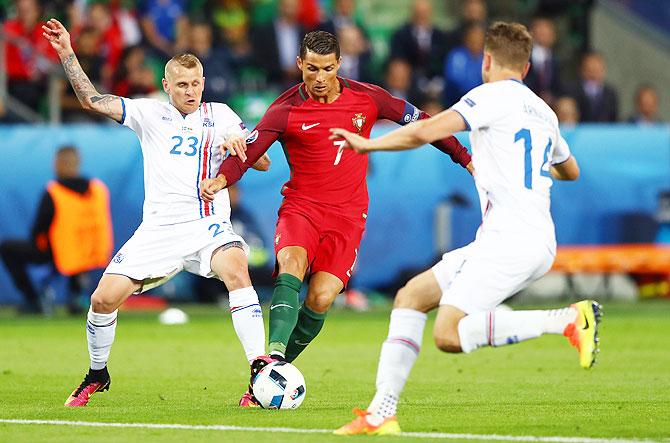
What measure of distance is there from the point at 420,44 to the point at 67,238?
20.2ft

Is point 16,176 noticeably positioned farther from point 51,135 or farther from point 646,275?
point 646,275

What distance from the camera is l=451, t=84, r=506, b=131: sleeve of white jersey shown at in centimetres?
751

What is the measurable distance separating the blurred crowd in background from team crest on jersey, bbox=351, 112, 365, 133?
9645mm

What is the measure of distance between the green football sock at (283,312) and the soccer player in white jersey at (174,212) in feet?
0.36

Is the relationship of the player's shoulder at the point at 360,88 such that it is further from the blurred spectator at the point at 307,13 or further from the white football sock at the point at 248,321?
the blurred spectator at the point at 307,13

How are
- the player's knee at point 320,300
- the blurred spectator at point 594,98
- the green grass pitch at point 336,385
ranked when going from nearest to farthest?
the green grass pitch at point 336,385, the player's knee at point 320,300, the blurred spectator at point 594,98

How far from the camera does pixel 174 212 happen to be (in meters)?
9.47

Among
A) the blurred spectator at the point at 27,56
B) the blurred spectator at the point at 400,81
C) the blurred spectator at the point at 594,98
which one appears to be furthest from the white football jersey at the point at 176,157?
the blurred spectator at the point at 594,98

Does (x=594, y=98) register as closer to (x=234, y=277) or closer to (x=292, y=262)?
(x=292, y=262)

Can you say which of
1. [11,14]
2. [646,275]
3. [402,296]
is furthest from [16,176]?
[402,296]

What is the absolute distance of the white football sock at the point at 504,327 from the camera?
743cm

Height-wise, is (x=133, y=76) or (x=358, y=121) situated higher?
(x=358, y=121)

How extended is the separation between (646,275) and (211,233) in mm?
12353

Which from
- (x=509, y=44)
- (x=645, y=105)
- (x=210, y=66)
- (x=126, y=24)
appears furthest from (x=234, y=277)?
(x=645, y=105)
